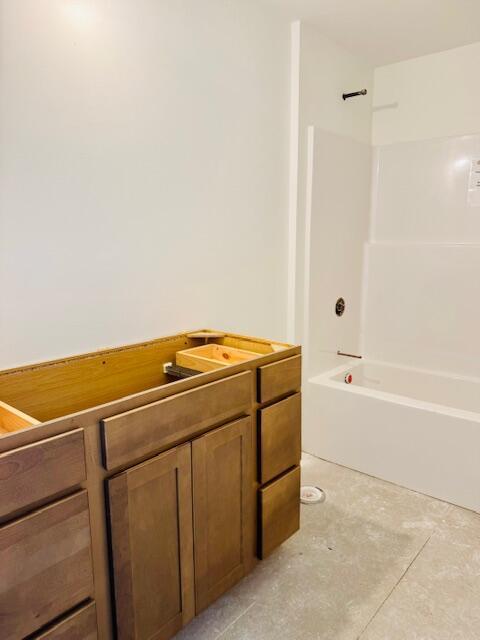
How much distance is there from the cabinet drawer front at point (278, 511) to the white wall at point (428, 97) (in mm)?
2212

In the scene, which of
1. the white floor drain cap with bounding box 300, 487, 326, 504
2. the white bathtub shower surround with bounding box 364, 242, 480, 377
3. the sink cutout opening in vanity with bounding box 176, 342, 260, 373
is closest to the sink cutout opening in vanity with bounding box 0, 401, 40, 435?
the sink cutout opening in vanity with bounding box 176, 342, 260, 373

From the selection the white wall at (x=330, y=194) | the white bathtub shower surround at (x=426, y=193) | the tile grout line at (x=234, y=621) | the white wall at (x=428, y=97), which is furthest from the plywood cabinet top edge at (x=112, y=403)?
the white wall at (x=428, y=97)

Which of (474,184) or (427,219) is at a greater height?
(474,184)

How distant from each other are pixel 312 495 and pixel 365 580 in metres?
0.58

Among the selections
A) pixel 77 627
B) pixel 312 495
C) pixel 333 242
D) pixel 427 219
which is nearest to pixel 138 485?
pixel 77 627

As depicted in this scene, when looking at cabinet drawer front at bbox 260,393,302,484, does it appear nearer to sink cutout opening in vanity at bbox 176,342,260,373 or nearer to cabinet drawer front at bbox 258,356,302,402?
cabinet drawer front at bbox 258,356,302,402

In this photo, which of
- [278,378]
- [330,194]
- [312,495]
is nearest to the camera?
[278,378]

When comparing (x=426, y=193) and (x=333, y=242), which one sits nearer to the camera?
(x=333, y=242)

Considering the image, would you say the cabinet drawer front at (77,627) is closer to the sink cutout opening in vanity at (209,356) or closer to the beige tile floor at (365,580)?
the beige tile floor at (365,580)

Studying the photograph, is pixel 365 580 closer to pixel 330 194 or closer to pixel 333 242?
pixel 333 242

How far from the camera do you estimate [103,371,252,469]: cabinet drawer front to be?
1156 millimetres

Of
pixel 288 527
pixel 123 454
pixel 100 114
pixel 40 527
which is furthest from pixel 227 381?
pixel 100 114

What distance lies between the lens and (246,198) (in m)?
2.24

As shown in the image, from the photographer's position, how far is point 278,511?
174 cm
